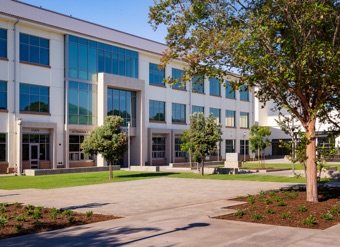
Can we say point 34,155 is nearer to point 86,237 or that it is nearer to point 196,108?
point 196,108

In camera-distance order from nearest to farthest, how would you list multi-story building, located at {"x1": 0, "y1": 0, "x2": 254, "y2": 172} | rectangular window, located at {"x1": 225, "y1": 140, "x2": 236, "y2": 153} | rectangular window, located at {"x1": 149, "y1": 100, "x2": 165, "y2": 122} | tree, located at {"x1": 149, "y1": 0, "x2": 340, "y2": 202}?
tree, located at {"x1": 149, "y1": 0, "x2": 340, "y2": 202} → multi-story building, located at {"x1": 0, "y1": 0, "x2": 254, "y2": 172} → rectangular window, located at {"x1": 149, "y1": 100, "x2": 165, "y2": 122} → rectangular window, located at {"x1": 225, "y1": 140, "x2": 236, "y2": 153}

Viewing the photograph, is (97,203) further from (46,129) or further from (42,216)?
(46,129)

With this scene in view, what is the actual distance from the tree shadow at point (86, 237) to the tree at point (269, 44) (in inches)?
208

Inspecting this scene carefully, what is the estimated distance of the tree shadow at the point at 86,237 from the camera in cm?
921

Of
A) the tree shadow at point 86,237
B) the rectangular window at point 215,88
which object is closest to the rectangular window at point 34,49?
the rectangular window at point 215,88

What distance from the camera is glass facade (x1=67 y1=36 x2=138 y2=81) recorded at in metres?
40.9

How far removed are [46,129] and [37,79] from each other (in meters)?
4.24

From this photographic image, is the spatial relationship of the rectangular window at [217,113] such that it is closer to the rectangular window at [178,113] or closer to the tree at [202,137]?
the rectangular window at [178,113]

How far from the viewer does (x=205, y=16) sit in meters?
14.7

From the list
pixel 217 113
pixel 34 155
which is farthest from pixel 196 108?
pixel 34 155

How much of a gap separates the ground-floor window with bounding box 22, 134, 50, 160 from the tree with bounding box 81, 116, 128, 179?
36.6 feet

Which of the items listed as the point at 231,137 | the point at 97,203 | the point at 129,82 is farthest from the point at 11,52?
the point at 231,137

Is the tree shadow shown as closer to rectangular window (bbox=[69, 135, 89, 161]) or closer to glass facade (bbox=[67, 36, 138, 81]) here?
rectangular window (bbox=[69, 135, 89, 161])

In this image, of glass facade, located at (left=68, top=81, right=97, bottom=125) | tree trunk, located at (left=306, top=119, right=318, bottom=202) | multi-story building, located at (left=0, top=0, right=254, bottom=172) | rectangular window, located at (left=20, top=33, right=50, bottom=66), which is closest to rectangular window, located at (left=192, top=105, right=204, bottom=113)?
multi-story building, located at (left=0, top=0, right=254, bottom=172)
